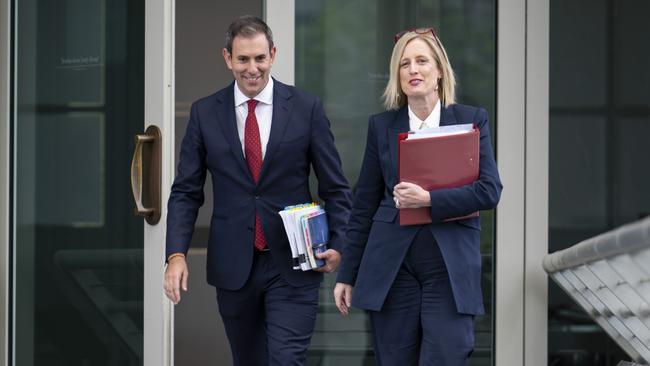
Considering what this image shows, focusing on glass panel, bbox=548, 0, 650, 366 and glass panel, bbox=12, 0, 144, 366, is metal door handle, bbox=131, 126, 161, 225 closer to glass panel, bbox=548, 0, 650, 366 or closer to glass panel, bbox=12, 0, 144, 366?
glass panel, bbox=12, 0, 144, 366

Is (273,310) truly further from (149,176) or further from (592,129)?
(592,129)

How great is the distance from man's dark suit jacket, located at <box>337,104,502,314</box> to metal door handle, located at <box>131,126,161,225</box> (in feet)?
4.34

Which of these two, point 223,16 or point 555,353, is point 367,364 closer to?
point 555,353

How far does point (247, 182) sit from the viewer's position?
14.1ft

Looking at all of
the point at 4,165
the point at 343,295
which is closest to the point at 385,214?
the point at 343,295

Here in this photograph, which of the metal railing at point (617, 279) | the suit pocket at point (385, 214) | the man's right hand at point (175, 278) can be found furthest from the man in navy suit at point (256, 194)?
the metal railing at point (617, 279)

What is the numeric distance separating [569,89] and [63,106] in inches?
87.1

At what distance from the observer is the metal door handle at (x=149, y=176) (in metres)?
5.12

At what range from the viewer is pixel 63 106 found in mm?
5613

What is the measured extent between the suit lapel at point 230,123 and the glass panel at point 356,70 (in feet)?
2.96

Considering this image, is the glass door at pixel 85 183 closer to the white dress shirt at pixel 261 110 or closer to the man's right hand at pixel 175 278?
the white dress shirt at pixel 261 110

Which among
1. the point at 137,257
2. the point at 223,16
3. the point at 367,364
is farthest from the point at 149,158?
the point at 223,16

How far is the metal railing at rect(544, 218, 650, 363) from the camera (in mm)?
3127

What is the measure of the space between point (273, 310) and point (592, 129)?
1.81 metres
